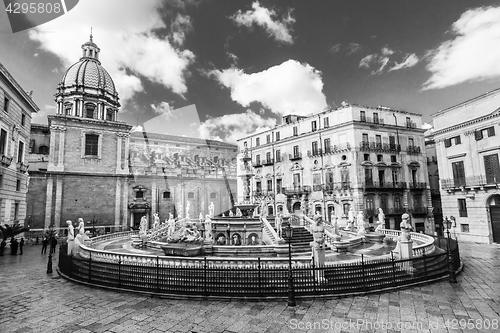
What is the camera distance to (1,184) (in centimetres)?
2095

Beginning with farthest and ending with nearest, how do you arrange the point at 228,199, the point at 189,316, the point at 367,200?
the point at 228,199
the point at 367,200
the point at 189,316

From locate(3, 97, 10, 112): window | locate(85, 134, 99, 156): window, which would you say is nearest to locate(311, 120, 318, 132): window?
locate(85, 134, 99, 156): window

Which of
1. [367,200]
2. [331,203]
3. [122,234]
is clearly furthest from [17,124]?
[367,200]

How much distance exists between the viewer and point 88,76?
3984 cm

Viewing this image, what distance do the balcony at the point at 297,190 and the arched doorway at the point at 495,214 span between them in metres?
17.5

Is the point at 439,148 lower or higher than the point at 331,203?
higher

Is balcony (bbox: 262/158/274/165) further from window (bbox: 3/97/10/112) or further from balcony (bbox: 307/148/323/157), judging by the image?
window (bbox: 3/97/10/112)

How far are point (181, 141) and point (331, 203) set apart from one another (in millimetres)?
30770

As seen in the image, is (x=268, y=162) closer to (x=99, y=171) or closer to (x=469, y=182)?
(x=99, y=171)

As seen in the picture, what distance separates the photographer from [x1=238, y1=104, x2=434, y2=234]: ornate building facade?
31.8m

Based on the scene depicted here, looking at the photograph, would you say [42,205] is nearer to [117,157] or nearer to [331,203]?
[117,157]

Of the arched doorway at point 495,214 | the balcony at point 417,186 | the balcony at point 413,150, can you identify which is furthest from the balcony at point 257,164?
the arched doorway at point 495,214

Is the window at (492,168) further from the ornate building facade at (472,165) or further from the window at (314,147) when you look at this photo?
the window at (314,147)

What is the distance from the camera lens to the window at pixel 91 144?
36.6m
